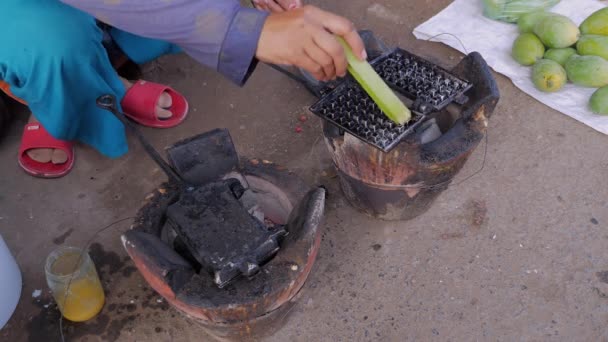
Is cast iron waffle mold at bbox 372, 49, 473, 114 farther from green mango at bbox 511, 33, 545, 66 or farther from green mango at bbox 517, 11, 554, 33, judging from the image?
green mango at bbox 517, 11, 554, 33

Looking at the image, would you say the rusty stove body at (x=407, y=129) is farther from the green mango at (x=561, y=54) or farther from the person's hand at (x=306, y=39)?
the green mango at (x=561, y=54)

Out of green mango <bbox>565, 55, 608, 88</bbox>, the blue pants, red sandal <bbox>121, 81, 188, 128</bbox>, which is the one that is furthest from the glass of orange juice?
green mango <bbox>565, 55, 608, 88</bbox>

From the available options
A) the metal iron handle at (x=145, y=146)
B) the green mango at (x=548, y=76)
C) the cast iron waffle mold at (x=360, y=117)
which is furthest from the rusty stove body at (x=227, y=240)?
the green mango at (x=548, y=76)

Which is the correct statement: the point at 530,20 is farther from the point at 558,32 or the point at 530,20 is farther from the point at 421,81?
the point at 421,81

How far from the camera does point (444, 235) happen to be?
2377 millimetres

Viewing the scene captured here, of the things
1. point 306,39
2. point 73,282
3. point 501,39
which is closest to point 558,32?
point 501,39

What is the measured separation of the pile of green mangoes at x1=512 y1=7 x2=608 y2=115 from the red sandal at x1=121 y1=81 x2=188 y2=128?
1.99 m

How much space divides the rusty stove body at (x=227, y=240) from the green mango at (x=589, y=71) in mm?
1865

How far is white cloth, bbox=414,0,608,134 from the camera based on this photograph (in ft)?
9.34

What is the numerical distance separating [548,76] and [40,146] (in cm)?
270

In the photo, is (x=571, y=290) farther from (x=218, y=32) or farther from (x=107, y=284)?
(x=107, y=284)

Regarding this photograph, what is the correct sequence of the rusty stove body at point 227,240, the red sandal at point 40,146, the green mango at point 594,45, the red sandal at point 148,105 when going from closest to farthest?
the rusty stove body at point 227,240 → the red sandal at point 40,146 → the red sandal at point 148,105 → the green mango at point 594,45

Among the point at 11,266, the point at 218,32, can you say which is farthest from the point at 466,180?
the point at 11,266

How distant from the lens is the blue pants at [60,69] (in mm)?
2129
